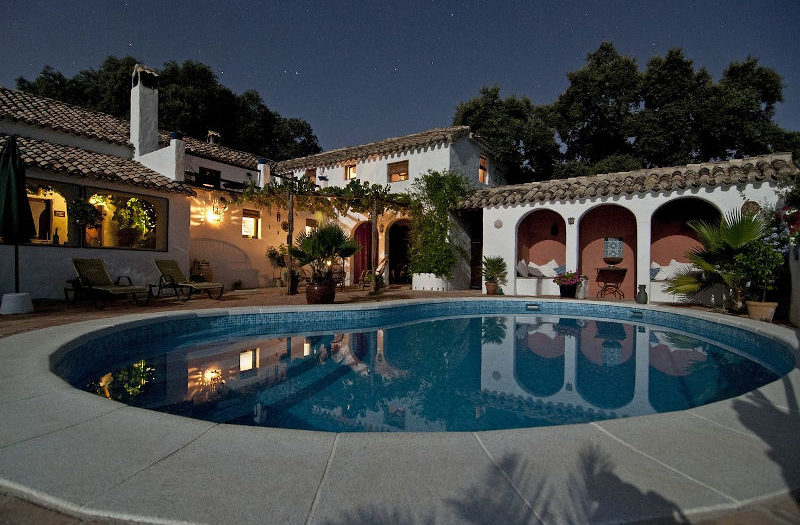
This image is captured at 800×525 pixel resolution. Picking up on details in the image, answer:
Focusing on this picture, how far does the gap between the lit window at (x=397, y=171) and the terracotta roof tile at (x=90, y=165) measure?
25.2ft

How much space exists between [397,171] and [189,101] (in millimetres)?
20678

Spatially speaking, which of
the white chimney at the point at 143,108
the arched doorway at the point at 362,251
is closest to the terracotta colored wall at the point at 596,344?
the arched doorway at the point at 362,251

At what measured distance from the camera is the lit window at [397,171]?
1566cm

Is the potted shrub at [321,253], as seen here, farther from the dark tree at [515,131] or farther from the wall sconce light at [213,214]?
the dark tree at [515,131]

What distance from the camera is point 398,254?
17.2 m

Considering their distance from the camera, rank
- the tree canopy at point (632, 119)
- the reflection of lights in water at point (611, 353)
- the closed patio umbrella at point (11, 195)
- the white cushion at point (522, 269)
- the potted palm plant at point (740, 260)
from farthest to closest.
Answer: the tree canopy at point (632, 119), the white cushion at point (522, 269), the potted palm plant at point (740, 260), the closed patio umbrella at point (11, 195), the reflection of lights in water at point (611, 353)

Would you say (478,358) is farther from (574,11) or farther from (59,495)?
(574,11)

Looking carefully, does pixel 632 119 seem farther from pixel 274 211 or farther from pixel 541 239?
pixel 274 211

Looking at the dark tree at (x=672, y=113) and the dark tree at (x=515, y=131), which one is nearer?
the dark tree at (x=672, y=113)

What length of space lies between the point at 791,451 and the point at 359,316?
702 centimetres

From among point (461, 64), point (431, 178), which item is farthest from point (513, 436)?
point (461, 64)

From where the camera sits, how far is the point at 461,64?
15953mm

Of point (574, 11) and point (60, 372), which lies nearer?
point (60, 372)

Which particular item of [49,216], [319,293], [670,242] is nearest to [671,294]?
[670,242]
